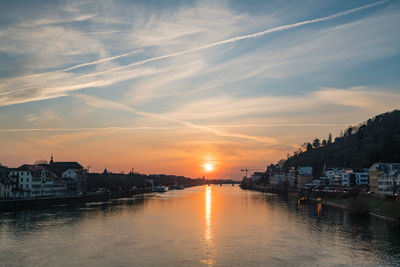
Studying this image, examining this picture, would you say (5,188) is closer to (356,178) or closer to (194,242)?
(194,242)

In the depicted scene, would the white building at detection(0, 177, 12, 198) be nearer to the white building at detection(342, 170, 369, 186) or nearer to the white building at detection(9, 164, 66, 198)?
the white building at detection(9, 164, 66, 198)

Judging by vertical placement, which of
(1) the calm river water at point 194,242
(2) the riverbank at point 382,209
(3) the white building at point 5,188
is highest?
(3) the white building at point 5,188

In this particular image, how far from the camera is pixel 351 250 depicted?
159 feet

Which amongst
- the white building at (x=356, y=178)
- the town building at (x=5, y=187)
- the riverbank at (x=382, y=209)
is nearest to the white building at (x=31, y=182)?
the town building at (x=5, y=187)

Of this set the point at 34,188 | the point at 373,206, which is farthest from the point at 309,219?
the point at 34,188

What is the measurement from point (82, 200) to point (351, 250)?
10179 centimetres

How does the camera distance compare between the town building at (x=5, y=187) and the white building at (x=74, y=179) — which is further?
the white building at (x=74, y=179)

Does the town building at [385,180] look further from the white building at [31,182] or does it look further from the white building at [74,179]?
the white building at [74,179]

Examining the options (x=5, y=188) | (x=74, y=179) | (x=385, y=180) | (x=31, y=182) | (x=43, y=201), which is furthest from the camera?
(x=74, y=179)

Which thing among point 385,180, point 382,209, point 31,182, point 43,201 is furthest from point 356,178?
point 31,182

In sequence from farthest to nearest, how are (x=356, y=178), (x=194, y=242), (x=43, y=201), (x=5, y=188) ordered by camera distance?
(x=356, y=178) < (x=5, y=188) < (x=43, y=201) < (x=194, y=242)

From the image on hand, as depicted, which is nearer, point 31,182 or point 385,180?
point 31,182

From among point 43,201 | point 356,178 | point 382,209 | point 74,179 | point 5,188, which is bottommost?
point 382,209

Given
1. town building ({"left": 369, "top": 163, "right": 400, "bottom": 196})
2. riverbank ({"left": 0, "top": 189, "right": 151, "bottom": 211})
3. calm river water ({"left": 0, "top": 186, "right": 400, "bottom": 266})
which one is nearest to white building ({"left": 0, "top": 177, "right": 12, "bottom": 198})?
riverbank ({"left": 0, "top": 189, "right": 151, "bottom": 211})
